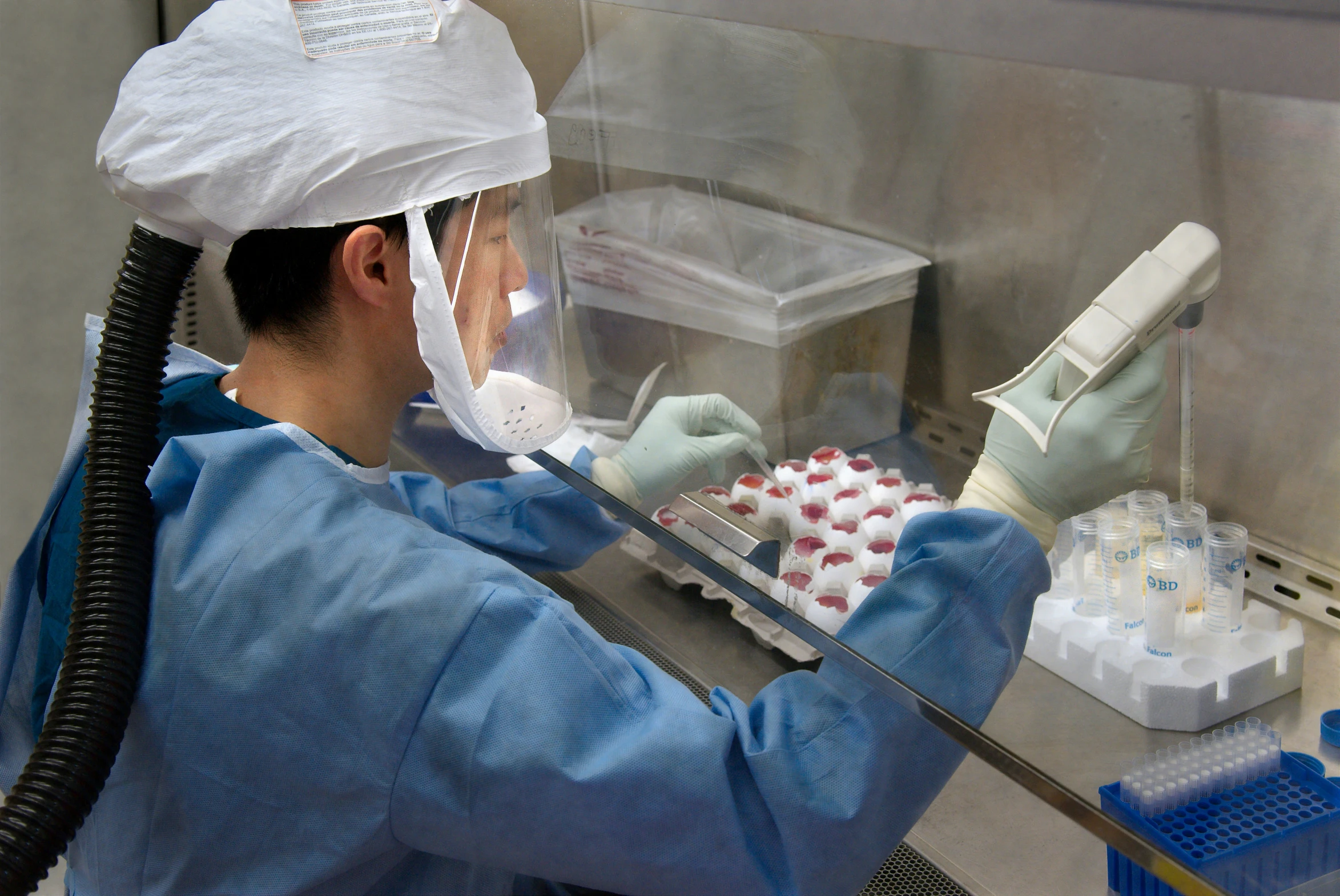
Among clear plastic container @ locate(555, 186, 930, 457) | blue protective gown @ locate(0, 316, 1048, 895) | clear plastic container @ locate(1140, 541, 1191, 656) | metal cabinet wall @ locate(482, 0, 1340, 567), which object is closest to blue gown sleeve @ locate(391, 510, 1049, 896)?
blue protective gown @ locate(0, 316, 1048, 895)

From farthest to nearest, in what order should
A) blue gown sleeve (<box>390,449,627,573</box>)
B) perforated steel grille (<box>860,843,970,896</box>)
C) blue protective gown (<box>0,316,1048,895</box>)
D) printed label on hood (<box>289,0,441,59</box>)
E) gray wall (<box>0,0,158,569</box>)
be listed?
gray wall (<box>0,0,158,569</box>) < blue gown sleeve (<box>390,449,627,573</box>) < perforated steel grille (<box>860,843,970,896</box>) < printed label on hood (<box>289,0,441,59</box>) < blue protective gown (<box>0,316,1048,895</box>)

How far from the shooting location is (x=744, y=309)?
4.72ft

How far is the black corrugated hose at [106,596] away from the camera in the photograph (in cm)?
93

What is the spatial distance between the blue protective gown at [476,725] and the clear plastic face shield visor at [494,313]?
0.64ft

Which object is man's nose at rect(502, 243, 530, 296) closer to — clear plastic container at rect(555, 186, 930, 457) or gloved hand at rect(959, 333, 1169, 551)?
clear plastic container at rect(555, 186, 930, 457)

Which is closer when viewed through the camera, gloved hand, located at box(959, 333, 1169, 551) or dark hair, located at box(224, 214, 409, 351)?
gloved hand, located at box(959, 333, 1169, 551)

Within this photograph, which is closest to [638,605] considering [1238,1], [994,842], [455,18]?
[994,842]

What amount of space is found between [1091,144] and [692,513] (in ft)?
1.98

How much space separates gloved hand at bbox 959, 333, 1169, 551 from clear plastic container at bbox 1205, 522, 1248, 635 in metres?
0.10

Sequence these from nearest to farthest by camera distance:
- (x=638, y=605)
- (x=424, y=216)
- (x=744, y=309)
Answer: (x=424, y=216), (x=744, y=309), (x=638, y=605)

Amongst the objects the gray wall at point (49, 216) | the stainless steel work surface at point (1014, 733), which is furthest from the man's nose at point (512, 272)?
the gray wall at point (49, 216)

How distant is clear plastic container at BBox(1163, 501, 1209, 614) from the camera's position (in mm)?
971

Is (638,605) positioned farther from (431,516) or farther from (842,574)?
(842,574)

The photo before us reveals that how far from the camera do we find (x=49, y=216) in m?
2.25
